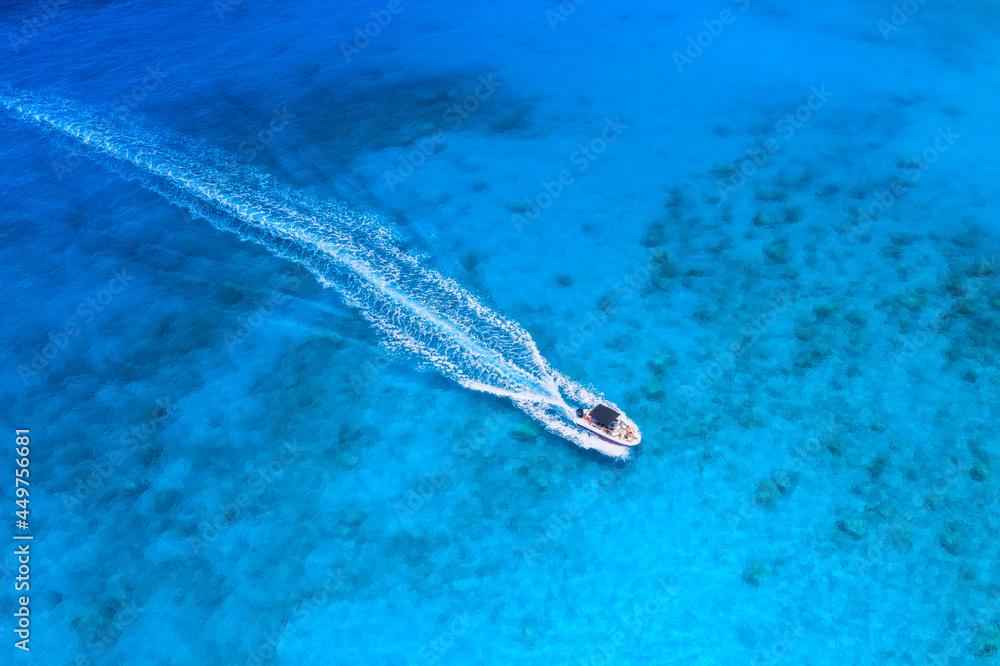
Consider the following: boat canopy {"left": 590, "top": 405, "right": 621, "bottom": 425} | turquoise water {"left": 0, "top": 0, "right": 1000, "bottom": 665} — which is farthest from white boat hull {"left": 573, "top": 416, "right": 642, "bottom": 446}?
turquoise water {"left": 0, "top": 0, "right": 1000, "bottom": 665}

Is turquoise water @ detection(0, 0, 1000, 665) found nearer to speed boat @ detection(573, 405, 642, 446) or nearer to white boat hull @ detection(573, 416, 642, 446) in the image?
white boat hull @ detection(573, 416, 642, 446)

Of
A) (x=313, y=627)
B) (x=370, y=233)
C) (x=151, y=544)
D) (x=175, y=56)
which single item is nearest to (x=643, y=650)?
(x=313, y=627)

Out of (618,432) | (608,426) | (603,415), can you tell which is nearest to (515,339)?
(603,415)

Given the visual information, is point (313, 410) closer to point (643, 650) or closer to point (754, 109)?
point (643, 650)

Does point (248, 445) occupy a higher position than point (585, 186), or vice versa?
point (585, 186)

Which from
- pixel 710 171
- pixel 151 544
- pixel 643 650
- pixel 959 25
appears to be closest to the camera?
pixel 643 650

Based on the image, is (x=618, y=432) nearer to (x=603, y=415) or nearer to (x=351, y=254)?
(x=603, y=415)
